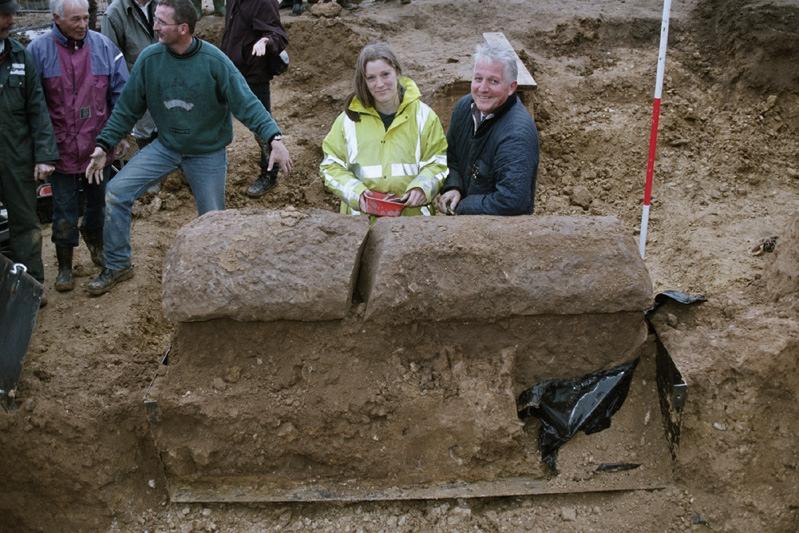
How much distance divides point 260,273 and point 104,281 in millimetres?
1880

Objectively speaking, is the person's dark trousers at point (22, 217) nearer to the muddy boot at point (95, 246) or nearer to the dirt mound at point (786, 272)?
the muddy boot at point (95, 246)

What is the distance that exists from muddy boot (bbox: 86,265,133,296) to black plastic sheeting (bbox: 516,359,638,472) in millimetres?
2713

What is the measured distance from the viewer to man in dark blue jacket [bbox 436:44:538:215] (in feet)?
11.8

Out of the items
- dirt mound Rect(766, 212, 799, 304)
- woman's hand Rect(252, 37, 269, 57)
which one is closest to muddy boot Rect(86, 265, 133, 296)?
woman's hand Rect(252, 37, 269, 57)

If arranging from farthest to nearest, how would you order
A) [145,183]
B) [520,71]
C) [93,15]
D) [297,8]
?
[297,8], [93,15], [520,71], [145,183]

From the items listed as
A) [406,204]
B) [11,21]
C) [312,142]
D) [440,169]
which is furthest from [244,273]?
[312,142]

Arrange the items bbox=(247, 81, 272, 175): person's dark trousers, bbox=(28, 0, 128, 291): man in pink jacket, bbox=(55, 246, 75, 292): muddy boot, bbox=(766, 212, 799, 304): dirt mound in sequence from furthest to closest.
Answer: bbox=(247, 81, 272, 175): person's dark trousers
bbox=(55, 246, 75, 292): muddy boot
bbox=(28, 0, 128, 291): man in pink jacket
bbox=(766, 212, 799, 304): dirt mound

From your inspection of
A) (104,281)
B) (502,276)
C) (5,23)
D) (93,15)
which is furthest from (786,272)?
(93,15)

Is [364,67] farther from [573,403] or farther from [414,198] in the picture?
[573,403]

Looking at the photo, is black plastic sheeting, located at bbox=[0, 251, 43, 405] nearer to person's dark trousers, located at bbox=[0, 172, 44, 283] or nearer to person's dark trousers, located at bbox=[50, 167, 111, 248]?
person's dark trousers, located at bbox=[0, 172, 44, 283]

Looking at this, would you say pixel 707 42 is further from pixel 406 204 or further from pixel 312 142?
pixel 406 204

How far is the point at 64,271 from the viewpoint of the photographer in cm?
475

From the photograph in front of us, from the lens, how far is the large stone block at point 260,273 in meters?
3.22

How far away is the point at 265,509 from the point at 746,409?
7.35 feet
